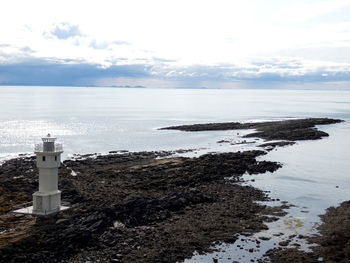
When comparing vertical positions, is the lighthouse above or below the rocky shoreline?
above

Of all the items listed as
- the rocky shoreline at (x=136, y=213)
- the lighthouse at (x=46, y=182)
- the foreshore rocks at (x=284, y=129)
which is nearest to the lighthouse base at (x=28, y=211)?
the lighthouse at (x=46, y=182)

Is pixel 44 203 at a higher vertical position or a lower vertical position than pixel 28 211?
higher

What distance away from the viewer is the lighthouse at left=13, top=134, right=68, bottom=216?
30188mm

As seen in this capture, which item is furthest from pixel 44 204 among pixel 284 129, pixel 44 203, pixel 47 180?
pixel 284 129

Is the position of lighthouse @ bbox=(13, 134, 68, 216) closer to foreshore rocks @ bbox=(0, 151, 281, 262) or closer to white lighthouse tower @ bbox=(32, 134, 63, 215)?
white lighthouse tower @ bbox=(32, 134, 63, 215)

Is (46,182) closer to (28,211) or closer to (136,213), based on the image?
(28,211)

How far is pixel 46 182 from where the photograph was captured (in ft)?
101

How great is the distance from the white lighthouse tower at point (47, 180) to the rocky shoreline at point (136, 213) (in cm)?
87

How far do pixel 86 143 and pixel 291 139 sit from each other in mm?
35886

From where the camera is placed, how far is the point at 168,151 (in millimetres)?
69062

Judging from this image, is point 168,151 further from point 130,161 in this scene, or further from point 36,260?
point 36,260

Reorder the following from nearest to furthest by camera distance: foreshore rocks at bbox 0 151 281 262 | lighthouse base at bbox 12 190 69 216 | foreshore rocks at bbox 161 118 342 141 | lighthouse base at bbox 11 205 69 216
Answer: foreshore rocks at bbox 0 151 281 262, lighthouse base at bbox 12 190 69 216, lighthouse base at bbox 11 205 69 216, foreshore rocks at bbox 161 118 342 141

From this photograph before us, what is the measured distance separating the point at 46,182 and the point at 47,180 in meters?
0.15

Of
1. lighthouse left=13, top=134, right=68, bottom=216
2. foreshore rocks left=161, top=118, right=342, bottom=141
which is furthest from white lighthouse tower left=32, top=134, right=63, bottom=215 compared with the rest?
foreshore rocks left=161, top=118, right=342, bottom=141
